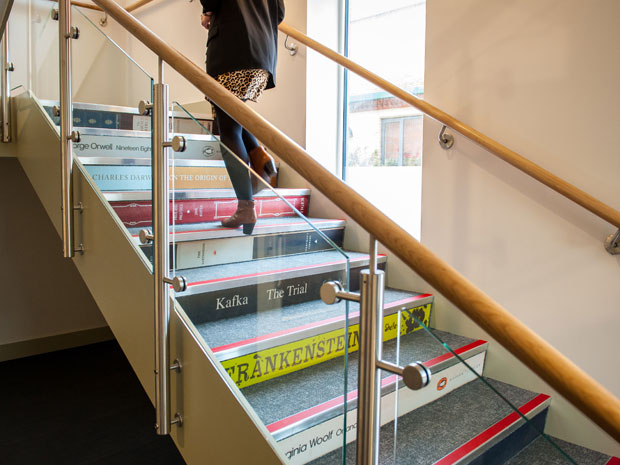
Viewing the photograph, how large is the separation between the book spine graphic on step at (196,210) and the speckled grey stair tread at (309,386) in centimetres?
37

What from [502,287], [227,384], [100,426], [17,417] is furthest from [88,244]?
[502,287]

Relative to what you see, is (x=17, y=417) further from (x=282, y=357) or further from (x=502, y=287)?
(x=502, y=287)

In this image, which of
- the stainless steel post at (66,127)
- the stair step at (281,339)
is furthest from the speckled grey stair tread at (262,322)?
the stainless steel post at (66,127)

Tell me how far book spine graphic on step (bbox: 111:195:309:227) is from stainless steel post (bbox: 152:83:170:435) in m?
0.05

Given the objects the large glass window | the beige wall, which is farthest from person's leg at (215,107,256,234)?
the beige wall

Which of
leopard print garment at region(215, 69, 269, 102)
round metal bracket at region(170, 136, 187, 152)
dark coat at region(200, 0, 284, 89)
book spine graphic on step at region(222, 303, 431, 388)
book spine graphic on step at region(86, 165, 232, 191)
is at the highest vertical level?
dark coat at region(200, 0, 284, 89)

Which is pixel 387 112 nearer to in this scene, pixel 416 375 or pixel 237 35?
pixel 237 35

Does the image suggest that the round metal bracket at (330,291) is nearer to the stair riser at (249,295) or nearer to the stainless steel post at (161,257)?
the stair riser at (249,295)

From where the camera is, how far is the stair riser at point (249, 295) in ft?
3.90

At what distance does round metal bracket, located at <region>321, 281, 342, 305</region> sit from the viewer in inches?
41.8

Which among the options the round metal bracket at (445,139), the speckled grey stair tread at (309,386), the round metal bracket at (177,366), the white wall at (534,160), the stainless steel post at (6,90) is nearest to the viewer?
the speckled grey stair tread at (309,386)

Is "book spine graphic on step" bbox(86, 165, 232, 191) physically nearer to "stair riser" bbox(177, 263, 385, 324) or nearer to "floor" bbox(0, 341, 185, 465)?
"stair riser" bbox(177, 263, 385, 324)

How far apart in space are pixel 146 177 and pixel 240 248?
48 cm

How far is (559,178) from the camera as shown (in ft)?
6.88
